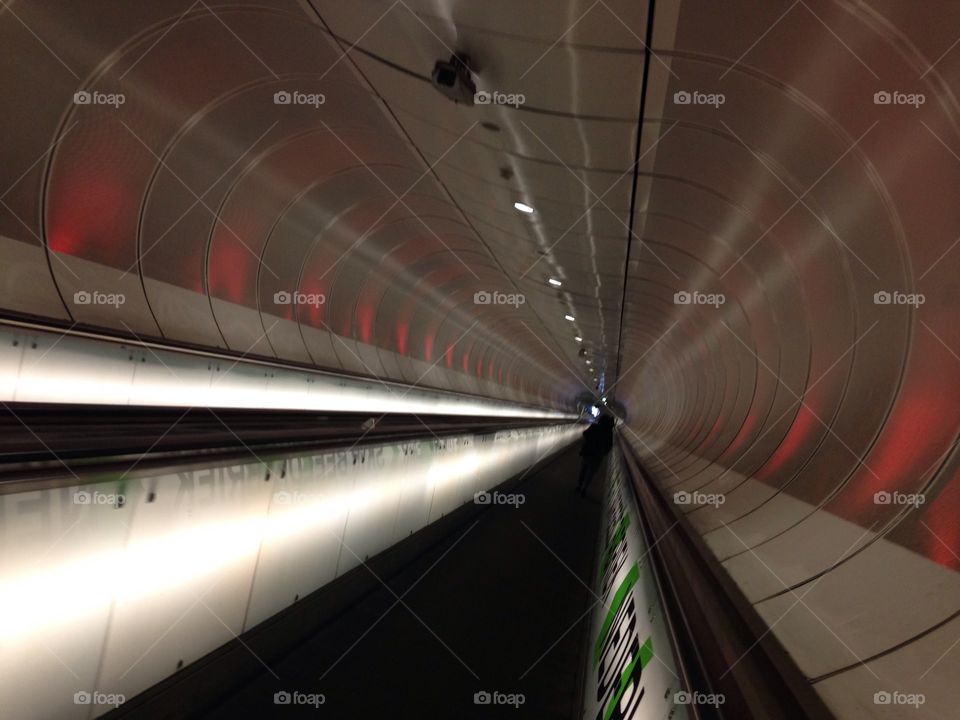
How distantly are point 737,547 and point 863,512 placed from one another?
4.74ft

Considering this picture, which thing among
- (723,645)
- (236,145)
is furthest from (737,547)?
(236,145)

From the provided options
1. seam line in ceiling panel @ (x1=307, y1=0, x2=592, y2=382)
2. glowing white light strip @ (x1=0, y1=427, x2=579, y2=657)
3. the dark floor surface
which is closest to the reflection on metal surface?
glowing white light strip @ (x1=0, y1=427, x2=579, y2=657)

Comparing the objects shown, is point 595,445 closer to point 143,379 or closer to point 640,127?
point 143,379

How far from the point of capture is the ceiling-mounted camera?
16.0ft

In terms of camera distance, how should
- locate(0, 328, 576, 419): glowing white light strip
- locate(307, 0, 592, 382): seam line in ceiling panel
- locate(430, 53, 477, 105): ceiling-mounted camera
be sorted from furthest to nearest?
1. locate(0, 328, 576, 419): glowing white light strip
2. locate(307, 0, 592, 382): seam line in ceiling panel
3. locate(430, 53, 477, 105): ceiling-mounted camera

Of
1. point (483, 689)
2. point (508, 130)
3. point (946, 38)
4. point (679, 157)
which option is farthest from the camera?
point (508, 130)

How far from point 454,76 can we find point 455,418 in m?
6.58

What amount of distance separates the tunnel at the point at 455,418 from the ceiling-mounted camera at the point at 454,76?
0.11 feet

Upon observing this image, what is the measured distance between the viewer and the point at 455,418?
10.8 metres

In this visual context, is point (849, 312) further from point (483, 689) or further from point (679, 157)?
point (483, 689)

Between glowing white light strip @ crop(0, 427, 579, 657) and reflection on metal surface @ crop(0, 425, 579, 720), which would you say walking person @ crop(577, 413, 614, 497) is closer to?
reflection on metal surface @ crop(0, 425, 579, 720)

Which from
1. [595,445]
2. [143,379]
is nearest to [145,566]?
[143,379]

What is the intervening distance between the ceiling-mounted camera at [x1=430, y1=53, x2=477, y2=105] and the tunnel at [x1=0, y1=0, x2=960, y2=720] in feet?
0.11

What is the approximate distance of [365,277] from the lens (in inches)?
508
